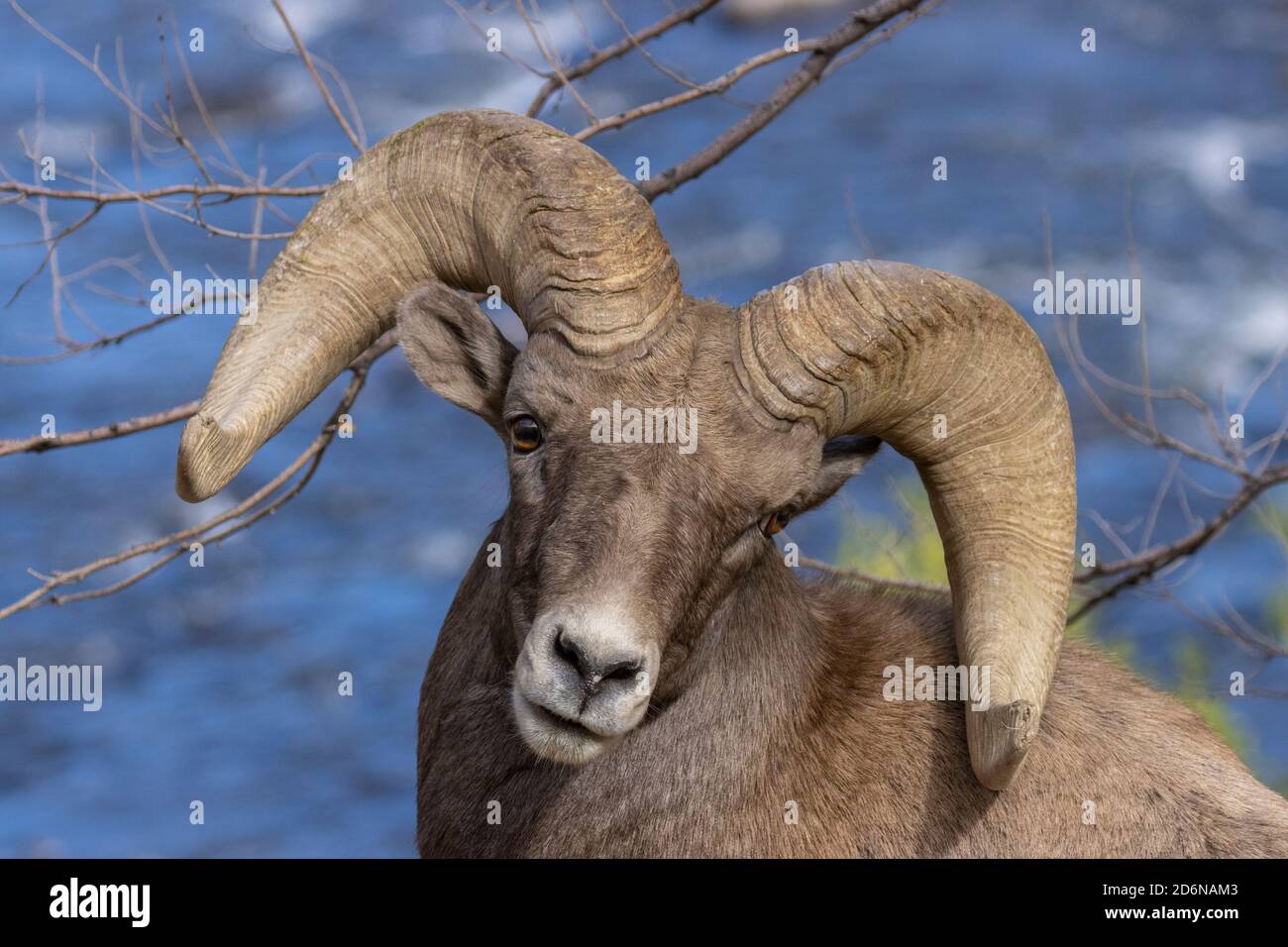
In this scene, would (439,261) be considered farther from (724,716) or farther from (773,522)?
(724,716)

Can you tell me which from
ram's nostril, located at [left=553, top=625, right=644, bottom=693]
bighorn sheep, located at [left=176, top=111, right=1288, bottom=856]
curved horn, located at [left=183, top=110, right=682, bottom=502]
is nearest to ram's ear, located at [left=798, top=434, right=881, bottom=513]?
bighorn sheep, located at [left=176, top=111, right=1288, bottom=856]

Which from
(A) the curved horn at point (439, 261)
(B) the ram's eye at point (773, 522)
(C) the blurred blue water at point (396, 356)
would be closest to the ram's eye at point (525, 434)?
(A) the curved horn at point (439, 261)

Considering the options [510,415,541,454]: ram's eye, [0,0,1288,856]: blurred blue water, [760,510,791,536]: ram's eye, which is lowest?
[760,510,791,536]: ram's eye

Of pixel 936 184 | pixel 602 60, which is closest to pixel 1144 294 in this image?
pixel 936 184

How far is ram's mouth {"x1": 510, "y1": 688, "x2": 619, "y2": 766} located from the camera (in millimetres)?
5395

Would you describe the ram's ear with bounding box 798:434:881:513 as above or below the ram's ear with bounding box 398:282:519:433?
below

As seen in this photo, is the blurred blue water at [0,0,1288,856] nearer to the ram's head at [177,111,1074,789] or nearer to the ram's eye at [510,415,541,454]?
the ram's head at [177,111,1074,789]

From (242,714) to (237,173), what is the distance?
15.7m

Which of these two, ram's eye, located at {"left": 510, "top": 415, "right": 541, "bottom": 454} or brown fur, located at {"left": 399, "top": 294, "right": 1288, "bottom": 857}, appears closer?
brown fur, located at {"left": 399, "top": 294, "right": 1288, "bottom": 857}

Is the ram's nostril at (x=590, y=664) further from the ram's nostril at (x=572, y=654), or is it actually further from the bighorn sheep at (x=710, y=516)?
the bighorn sheep at (x=710, y=516)

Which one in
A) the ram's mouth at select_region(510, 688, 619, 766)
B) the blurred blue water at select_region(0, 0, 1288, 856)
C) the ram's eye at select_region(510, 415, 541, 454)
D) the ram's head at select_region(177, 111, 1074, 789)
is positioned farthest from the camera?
the blurred blue water at select_region(0, 0, 1288, 856)

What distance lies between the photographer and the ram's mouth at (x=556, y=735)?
5.39 meters

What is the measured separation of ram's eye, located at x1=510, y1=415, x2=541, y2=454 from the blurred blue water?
14.5m

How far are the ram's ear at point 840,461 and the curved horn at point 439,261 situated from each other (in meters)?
0.99
